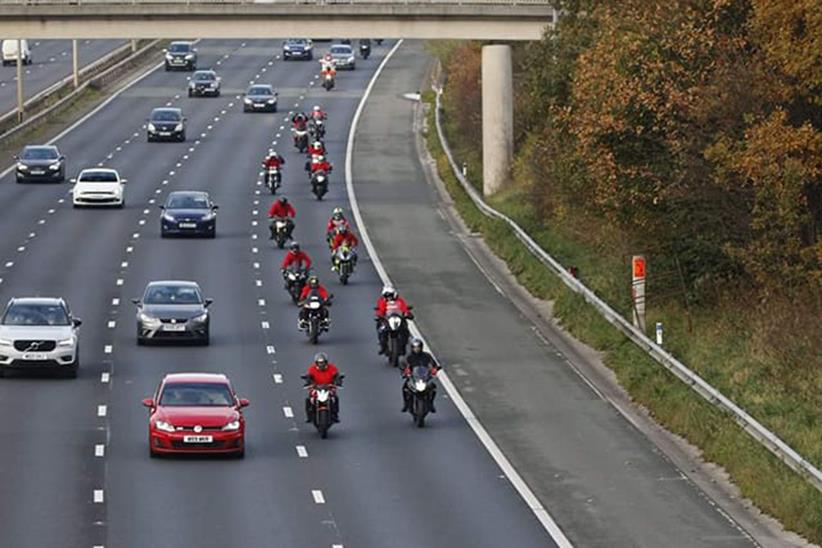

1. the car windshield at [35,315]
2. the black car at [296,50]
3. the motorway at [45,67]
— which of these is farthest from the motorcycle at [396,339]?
the black car at [296,50]

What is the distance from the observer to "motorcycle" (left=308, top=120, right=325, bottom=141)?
92.6 meters

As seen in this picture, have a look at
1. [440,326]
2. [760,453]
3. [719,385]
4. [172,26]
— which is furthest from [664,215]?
[172,26]

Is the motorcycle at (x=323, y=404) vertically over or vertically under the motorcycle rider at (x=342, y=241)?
under

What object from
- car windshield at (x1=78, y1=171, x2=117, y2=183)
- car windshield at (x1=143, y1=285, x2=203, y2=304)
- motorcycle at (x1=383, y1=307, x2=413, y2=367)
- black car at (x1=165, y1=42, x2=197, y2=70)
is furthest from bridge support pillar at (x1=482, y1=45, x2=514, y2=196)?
black car at (x1=165, y1=42, x2=197, y2=70)

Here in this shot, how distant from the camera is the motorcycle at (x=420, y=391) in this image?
4069 cm

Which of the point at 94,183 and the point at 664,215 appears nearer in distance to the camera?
the point at 664,215

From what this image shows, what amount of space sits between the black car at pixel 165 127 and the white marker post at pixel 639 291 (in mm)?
48435

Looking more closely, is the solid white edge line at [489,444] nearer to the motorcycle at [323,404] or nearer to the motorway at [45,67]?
the motorcycle at [323,404]

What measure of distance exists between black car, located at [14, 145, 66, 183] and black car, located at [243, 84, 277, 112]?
2384cm

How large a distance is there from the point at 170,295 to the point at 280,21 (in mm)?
25932

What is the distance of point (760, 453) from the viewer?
3575 centimetres

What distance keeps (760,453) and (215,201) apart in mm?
42374

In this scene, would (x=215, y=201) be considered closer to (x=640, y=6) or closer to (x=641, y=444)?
(x=640, y=6)

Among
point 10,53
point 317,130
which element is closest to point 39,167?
point 317,130
